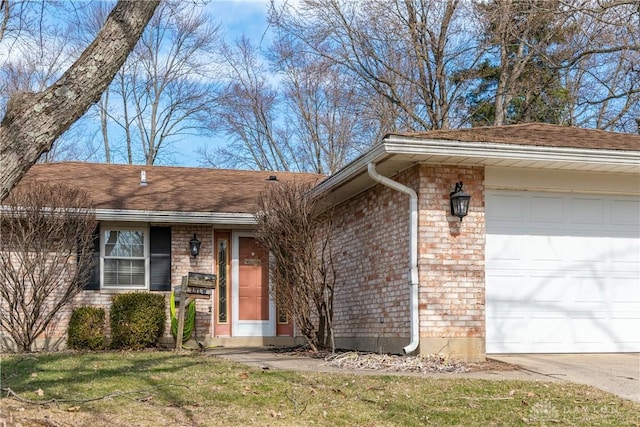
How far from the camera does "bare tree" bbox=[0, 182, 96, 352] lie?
39.8 ft

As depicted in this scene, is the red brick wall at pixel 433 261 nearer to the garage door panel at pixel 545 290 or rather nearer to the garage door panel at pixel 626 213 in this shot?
the garage door panel at pixel 545 290

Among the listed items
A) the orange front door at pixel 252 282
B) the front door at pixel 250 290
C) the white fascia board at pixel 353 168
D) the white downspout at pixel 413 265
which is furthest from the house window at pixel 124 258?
the white downspout at pixel 413 265

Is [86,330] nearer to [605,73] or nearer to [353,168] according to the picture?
[353,168]

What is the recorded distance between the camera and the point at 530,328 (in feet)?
33.1

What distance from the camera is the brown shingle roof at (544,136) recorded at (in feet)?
30.9

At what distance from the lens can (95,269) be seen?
13719 mm

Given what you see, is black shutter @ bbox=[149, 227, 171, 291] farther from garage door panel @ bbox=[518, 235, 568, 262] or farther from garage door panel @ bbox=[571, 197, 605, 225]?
garage door panel @ bbox=[571, 197, 605, 225]

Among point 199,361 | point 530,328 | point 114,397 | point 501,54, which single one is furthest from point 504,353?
point 501,54

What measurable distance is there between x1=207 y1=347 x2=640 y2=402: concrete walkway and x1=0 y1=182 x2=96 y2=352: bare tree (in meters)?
3.82

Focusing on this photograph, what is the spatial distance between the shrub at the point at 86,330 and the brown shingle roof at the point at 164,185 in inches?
77.4

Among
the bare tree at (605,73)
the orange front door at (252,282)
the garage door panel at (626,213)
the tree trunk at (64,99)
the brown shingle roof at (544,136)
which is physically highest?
→ the bare tree at (605,73)

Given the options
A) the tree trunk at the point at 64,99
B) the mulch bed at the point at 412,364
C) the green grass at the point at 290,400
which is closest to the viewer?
the tree trunk at the point at 64,99

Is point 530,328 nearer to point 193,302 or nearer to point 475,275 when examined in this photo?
point 475,275

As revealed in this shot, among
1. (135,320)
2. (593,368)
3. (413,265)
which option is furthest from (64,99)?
(135,320)
